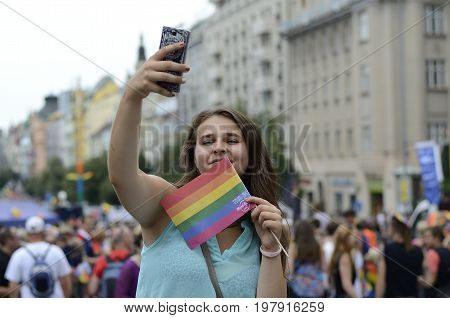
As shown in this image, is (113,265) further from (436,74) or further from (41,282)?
(436,74)

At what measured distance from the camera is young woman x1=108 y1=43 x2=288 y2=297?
Result: 2330 mm

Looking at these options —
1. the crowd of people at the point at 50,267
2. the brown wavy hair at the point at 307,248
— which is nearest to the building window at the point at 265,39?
the crowd of people at the point at 50,267

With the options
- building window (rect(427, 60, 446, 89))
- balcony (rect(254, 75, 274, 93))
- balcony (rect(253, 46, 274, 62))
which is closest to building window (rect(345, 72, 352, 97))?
building window (rect(427, 60, 446, 89))

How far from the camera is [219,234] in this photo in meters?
2.64

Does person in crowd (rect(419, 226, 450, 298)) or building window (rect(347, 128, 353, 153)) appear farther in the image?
building window (rect(347, 128, 353, 153))

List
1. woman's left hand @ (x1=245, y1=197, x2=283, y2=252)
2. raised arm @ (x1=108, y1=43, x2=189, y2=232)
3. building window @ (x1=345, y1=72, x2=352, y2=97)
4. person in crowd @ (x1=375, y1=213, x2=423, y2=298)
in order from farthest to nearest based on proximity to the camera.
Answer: building window @ (x1=345, y1=72, x2=352, y2=97) → person in crowd @ (x1=375, y1=213, x2=423, y2=298) → woman's left hand @ (x1=245, y1=197, x2=283, y2=252) → raised arm @ (x1=108, y1=43, x2=189, y2=232)

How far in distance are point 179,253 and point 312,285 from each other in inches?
191

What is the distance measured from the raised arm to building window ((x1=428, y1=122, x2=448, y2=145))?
38023 millimetres

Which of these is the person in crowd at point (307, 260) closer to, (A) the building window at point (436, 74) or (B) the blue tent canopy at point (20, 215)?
(B) the blue tent canopy at point (20, 215)

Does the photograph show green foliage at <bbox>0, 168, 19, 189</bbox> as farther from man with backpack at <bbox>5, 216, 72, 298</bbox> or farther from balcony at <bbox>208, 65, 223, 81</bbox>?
man with backpack at <bbox>5, 216, 72, 298</bbox>

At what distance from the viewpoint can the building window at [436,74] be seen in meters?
39.7

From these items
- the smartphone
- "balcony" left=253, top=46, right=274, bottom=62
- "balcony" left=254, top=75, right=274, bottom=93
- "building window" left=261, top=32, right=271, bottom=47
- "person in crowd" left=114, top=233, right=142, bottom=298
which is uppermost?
"building window" left=261, top=32, right=271, bottom=47
